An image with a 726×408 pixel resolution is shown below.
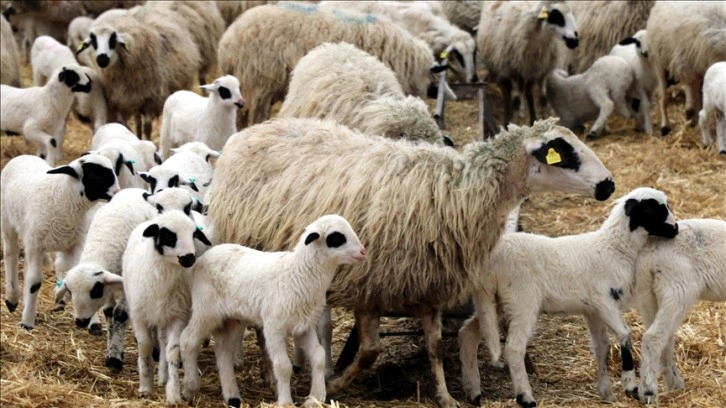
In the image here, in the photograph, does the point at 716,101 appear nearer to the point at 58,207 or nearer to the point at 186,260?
the point at 58,207

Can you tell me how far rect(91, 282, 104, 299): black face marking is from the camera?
6.76 meters

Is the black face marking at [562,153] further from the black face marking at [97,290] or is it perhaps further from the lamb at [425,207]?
the black face marking at [97,290]

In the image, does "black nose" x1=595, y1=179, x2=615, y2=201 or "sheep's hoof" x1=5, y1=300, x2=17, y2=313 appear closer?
"black nose" x1=595, y1=179, x2=615, y2=201

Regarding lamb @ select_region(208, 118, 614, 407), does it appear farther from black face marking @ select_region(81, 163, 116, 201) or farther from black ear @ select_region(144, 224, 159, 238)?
black face marking @ select_region(81, 163, 116, 201)

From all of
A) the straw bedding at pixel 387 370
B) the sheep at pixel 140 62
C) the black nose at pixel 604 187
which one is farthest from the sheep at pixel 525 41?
the black nose at pixel 604 187

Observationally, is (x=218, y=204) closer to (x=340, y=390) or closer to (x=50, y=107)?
(x=340, y=390)

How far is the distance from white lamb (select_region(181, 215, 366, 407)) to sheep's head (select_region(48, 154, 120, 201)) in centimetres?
160

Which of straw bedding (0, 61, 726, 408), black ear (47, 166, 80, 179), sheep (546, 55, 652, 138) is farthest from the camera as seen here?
sheep (546, 55, 652, 138)

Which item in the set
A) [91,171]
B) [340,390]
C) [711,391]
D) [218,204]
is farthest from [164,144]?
[711,391]

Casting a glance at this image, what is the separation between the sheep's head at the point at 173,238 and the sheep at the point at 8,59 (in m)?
7.48

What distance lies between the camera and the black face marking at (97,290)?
676 cm

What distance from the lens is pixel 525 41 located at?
13.4m

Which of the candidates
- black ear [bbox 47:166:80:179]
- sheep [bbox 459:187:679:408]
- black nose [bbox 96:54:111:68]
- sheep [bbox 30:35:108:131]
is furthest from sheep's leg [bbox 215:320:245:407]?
black nose [bbox 96:54:111:68]

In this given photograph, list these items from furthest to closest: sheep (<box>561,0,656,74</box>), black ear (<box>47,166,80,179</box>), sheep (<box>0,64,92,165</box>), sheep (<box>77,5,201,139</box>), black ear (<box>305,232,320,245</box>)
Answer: sheep (<box>561,0,656,74</box>) < sheep (<box>77,5,201,139</box>) < sheep (<box>0,64,92,165</box>) < black ear (<box>47,166,80,179</box>) < black ear (<box>305,232,320,245</box>)
